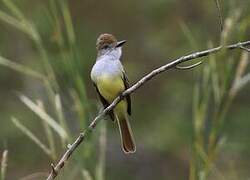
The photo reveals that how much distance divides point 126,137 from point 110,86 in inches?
13.1

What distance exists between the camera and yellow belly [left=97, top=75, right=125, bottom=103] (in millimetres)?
4062

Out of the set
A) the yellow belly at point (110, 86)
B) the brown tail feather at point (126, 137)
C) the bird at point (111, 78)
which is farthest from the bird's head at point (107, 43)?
the brown tail feather at point (126, 137)

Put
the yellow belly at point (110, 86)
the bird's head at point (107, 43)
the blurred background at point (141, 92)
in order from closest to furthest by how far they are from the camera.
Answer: the yellow belly at point (110, 86)
the bird's head at point (107, 43)
the blurred background at point (141, 92)

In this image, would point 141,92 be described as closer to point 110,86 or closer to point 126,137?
point 110,86

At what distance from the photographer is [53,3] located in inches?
91.3

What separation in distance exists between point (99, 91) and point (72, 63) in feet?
6.49

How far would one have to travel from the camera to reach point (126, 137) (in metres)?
3.89

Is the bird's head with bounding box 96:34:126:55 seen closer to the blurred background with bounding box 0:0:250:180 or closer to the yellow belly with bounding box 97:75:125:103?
the yellow belly with bounding box 97:75:125:103

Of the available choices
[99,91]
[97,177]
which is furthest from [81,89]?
[99,91]

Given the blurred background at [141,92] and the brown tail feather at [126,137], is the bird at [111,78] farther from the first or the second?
the blurred background at [141,92]

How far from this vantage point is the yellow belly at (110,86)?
406 cm

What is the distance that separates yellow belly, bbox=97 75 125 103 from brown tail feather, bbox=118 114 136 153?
0.19m

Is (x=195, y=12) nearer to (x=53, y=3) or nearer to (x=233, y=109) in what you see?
(x=233, y=109)

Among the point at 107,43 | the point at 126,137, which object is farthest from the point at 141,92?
the point at 126,137
